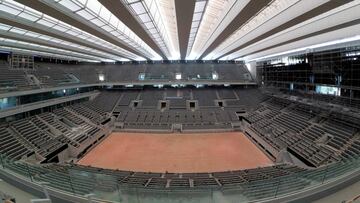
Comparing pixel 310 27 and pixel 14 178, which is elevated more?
pixel 310 27

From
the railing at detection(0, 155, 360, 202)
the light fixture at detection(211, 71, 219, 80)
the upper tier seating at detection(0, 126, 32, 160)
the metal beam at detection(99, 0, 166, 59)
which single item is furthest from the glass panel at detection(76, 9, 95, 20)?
the light fixture at detection(211, 71, 219, 80)

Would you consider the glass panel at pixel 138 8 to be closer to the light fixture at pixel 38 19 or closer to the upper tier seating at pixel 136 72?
the light fixture at pixel 38 19

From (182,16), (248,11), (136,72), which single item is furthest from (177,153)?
(136,72)

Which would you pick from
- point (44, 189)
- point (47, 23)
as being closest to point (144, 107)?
point (47, 23)

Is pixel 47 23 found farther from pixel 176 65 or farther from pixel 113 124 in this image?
pixel 176 65

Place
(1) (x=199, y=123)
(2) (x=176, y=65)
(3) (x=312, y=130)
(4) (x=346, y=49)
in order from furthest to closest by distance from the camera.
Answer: (2) (x=176, y=65) → (1) (x=199, y=123) → (3) (x=312, y=130) → (4) (x=346, y=49)

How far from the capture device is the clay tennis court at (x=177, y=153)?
54.0 feet

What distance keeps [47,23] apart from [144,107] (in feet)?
67.0

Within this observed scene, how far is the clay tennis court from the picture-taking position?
16.5 metres

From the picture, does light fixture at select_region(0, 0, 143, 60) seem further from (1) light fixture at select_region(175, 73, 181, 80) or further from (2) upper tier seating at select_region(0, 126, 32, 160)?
(1) light fixture at select_region(175, 73, 181, 80)

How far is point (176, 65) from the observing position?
39.5m

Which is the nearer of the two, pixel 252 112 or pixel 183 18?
pixel 183 18

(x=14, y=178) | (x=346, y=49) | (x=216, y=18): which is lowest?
(x=14, y=178)

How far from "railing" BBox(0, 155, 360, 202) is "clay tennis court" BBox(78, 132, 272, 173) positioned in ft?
38.5
